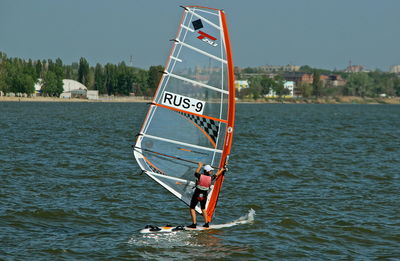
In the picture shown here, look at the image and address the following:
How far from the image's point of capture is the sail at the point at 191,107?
511 inches

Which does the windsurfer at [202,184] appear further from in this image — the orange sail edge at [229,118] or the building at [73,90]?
the building at [73,90]

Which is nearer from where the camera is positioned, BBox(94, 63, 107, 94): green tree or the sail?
the sail

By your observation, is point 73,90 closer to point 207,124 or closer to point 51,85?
point 51,85

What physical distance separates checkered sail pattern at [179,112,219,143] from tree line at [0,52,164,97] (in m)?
144

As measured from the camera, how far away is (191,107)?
1338 centimetres

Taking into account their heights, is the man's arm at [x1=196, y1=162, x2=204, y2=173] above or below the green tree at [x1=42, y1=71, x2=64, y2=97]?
below

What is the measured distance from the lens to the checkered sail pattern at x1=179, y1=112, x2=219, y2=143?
1346 cm

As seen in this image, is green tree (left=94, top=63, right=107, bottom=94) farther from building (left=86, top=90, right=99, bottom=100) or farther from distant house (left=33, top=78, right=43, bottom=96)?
distant house (left=33, top=78, right=43, bottom=96)

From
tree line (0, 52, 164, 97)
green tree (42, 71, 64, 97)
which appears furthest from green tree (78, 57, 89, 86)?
green tree (42, 71, 64, 97)

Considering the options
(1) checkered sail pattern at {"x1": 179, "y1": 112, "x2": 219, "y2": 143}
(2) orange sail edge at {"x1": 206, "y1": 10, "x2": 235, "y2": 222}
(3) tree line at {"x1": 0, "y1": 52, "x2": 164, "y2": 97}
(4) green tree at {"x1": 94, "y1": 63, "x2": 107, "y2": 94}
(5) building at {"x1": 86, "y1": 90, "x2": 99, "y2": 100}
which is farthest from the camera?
(4) green tree at {"x1": 94, "y1": 63, "x2": 107, "y2": 94}

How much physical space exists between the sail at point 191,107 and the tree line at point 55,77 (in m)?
144

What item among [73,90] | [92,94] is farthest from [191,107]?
[73,90]

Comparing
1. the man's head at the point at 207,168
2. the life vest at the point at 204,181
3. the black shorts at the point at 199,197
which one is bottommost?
the black shorts at the point at 199,197

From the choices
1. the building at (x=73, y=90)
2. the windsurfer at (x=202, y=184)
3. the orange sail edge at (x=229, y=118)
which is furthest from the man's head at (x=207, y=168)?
the building at (x=73, y=90)
